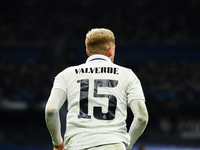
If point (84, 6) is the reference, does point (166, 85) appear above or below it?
below

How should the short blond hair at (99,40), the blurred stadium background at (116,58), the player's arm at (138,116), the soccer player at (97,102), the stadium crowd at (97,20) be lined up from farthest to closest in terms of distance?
1. the stadium crowd at (97,20)
2. the blurred stadium background at (116,58)
3. the short blond hair at (99,40)
4. the player's arm at (138,116)
5. the soccer player at (97,102)

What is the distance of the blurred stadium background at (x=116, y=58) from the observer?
18.5 metres

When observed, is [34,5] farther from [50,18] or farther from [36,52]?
[36,52]

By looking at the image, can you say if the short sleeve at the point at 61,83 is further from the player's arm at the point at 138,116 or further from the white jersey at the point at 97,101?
the player's arm at the point at 138,116

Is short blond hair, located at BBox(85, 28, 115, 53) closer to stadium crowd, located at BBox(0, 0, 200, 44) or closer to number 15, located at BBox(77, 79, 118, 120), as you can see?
number 15, located at BBox(77, 79, 118, 120)

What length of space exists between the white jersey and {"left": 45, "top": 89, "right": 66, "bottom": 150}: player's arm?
53 mm

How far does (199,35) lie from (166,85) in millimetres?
4607

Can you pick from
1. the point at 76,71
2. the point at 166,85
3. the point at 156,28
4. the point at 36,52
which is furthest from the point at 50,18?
the point at 76,71

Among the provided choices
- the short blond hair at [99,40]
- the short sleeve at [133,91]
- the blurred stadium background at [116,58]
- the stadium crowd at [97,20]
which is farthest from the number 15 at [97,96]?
the stadium crowd at [97,20]

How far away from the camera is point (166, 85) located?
19438mm

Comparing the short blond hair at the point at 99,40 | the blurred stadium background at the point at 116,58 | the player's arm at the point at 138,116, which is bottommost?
the blurred stadium background at the point at 116,58

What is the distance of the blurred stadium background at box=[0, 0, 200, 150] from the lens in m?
18.5

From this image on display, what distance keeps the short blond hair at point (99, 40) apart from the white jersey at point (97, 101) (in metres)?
0.12

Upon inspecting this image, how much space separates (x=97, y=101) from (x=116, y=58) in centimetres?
1892
